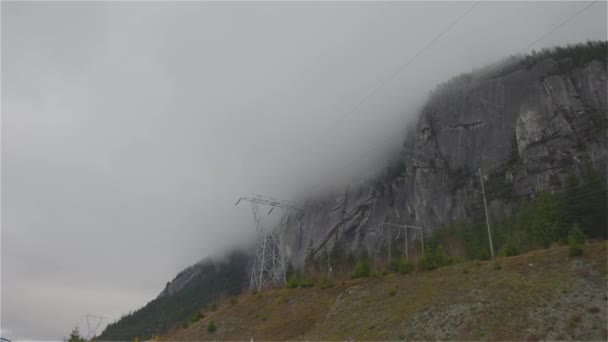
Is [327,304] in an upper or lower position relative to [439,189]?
lower

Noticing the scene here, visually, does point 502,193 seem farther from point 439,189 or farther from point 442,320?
point 442,320

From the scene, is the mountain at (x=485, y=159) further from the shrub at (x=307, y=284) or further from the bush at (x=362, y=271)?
the bush at (x=362, y=271)

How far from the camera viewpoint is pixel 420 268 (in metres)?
28.3

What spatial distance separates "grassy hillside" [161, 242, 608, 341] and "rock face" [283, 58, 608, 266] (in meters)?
43.6

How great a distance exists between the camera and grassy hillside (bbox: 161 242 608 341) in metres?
17.1

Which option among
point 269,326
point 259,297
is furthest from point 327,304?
point 259,297

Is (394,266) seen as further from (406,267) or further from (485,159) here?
(485,159)

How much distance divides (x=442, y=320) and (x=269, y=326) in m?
13.9

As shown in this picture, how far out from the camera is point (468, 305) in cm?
2017

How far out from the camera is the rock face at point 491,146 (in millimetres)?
67938

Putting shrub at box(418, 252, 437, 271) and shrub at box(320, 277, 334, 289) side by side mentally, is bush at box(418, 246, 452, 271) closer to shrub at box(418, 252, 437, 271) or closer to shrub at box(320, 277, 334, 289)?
shrub at box(418, 252, 437, 271)

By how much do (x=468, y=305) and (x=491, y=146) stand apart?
61737 mm

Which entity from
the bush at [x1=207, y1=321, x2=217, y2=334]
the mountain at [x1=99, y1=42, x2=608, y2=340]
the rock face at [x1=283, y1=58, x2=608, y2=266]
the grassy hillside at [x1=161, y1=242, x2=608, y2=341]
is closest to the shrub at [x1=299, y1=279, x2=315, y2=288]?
the grassy hillside at [x1=161, y1=242, x2=608, y2=341]

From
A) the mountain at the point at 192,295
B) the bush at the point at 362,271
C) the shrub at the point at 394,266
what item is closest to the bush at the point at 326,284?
the bush at the point at 362,271
